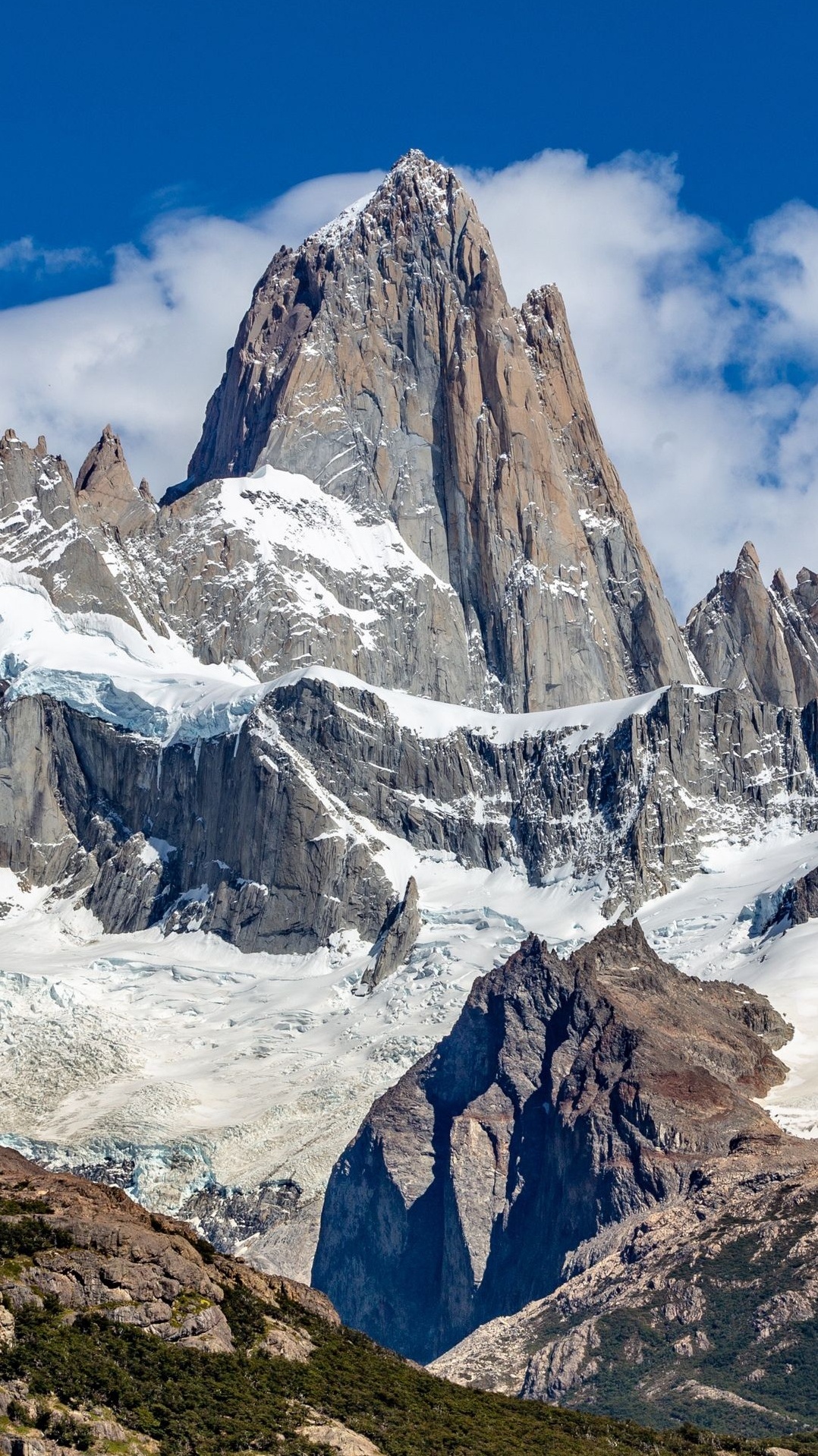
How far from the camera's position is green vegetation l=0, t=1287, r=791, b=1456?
87062mm

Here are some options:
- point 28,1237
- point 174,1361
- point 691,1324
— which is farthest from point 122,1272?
point 691,1324

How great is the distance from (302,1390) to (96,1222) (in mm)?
9912

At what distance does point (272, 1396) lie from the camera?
9388cm

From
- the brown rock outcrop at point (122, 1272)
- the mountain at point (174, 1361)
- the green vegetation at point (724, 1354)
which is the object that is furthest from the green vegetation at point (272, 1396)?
the green vegetation at point (724, 1354)

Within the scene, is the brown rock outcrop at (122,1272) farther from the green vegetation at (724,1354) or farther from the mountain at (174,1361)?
the green vegetation at (724,1354)

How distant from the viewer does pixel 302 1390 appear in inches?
3789

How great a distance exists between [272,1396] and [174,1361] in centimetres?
406

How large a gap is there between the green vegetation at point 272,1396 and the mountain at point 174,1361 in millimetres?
82

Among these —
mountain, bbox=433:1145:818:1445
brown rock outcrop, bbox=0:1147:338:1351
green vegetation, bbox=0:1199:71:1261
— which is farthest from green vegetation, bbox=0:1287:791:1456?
mountain, bbox=433:1145:818:1445

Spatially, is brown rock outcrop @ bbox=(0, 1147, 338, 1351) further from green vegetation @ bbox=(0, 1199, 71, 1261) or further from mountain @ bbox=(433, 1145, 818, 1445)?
mountain @ bbox=(433, 1145, 818, 1445)

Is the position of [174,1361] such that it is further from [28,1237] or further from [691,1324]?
[691,1324]

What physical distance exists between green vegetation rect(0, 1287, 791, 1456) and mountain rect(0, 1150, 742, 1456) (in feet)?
0.27

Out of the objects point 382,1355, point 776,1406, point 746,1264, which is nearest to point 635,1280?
point 746,1264

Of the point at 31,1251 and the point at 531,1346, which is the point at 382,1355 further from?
the point at 531,1346
